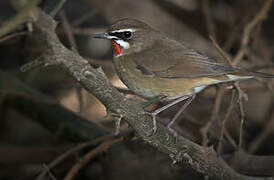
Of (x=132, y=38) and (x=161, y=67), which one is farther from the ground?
(x=132, y=38)

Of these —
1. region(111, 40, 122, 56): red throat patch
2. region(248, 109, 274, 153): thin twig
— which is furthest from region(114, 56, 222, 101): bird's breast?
region(248, 109, 274, 153): thin twig

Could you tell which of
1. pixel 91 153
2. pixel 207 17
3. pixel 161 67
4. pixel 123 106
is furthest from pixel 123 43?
pixel 207 17

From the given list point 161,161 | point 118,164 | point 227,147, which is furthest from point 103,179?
point 227,147

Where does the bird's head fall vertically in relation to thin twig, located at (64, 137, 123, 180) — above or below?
above

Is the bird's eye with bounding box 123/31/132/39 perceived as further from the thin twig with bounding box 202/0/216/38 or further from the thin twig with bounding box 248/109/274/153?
the thin twig with bounding box 248/109/274/153

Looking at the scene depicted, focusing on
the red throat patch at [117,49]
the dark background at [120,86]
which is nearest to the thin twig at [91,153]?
the dark background at [120,86]

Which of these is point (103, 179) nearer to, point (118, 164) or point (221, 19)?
point (118, 164)

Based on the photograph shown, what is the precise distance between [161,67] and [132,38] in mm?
343

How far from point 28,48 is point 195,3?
2.01 m

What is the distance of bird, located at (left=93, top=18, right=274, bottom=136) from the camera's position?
3.86 m

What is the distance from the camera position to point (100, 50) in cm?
702

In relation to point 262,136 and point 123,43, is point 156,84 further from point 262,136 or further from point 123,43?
point 262,136

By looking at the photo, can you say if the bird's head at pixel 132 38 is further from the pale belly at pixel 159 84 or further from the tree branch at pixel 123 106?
the tree branch at pixel 123 106

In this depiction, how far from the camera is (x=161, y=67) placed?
395cm
